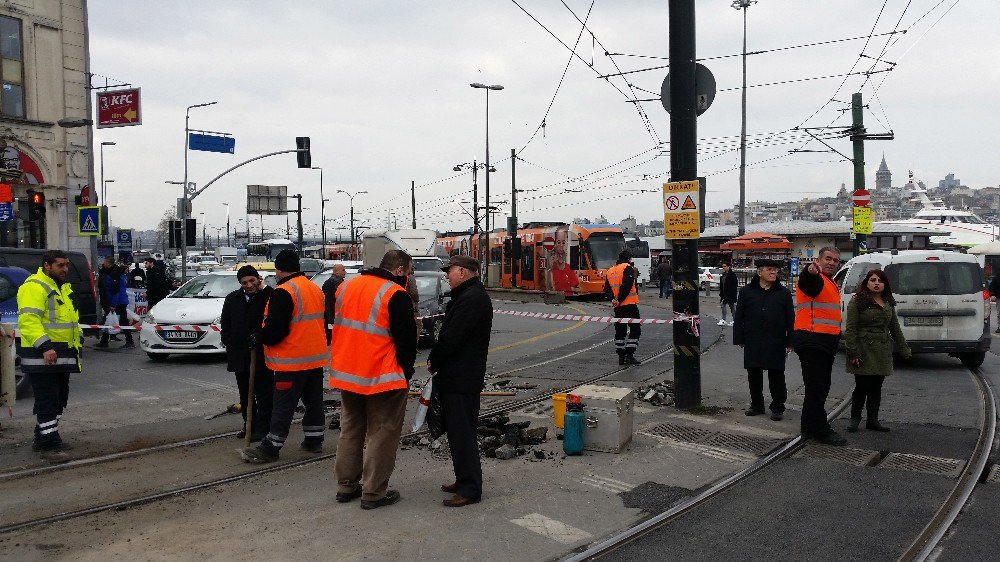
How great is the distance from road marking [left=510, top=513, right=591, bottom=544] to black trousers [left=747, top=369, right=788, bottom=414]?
4.23m

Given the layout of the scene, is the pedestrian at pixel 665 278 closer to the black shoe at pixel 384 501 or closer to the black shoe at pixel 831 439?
the black shoe at pixel 831 439

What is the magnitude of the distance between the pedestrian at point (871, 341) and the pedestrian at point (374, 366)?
478cm

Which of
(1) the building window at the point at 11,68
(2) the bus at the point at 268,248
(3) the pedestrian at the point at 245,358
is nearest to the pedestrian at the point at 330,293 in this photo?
(3) the pedestrian at the point at 245,358

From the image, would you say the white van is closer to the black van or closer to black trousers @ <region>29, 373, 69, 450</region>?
black trousers @ <region>29, 373, 69, 450</region>

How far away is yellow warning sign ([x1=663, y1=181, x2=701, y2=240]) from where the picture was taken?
8.81 meters

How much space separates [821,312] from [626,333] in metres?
5.35

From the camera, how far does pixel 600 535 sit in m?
5.06

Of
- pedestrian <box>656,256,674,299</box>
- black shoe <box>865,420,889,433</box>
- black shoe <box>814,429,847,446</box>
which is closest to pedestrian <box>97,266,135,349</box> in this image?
black shoe <box>814,429,847,446</box>

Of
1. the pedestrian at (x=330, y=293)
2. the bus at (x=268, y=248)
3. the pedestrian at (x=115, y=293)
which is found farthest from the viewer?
the bus at (x=268, y=248)

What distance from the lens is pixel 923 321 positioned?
12.5 m

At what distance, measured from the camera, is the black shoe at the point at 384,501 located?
5496mm

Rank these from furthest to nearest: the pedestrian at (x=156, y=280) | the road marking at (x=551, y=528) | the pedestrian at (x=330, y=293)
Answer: the pedestrian at (x=156, y=280) < the pedestrian at (x=330, y=293) < the road marking at (x=551, y=528)

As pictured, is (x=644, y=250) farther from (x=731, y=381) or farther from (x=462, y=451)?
(x=462, y=451)

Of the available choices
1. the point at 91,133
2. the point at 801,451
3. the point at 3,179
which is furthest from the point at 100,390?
the point at 3,179
